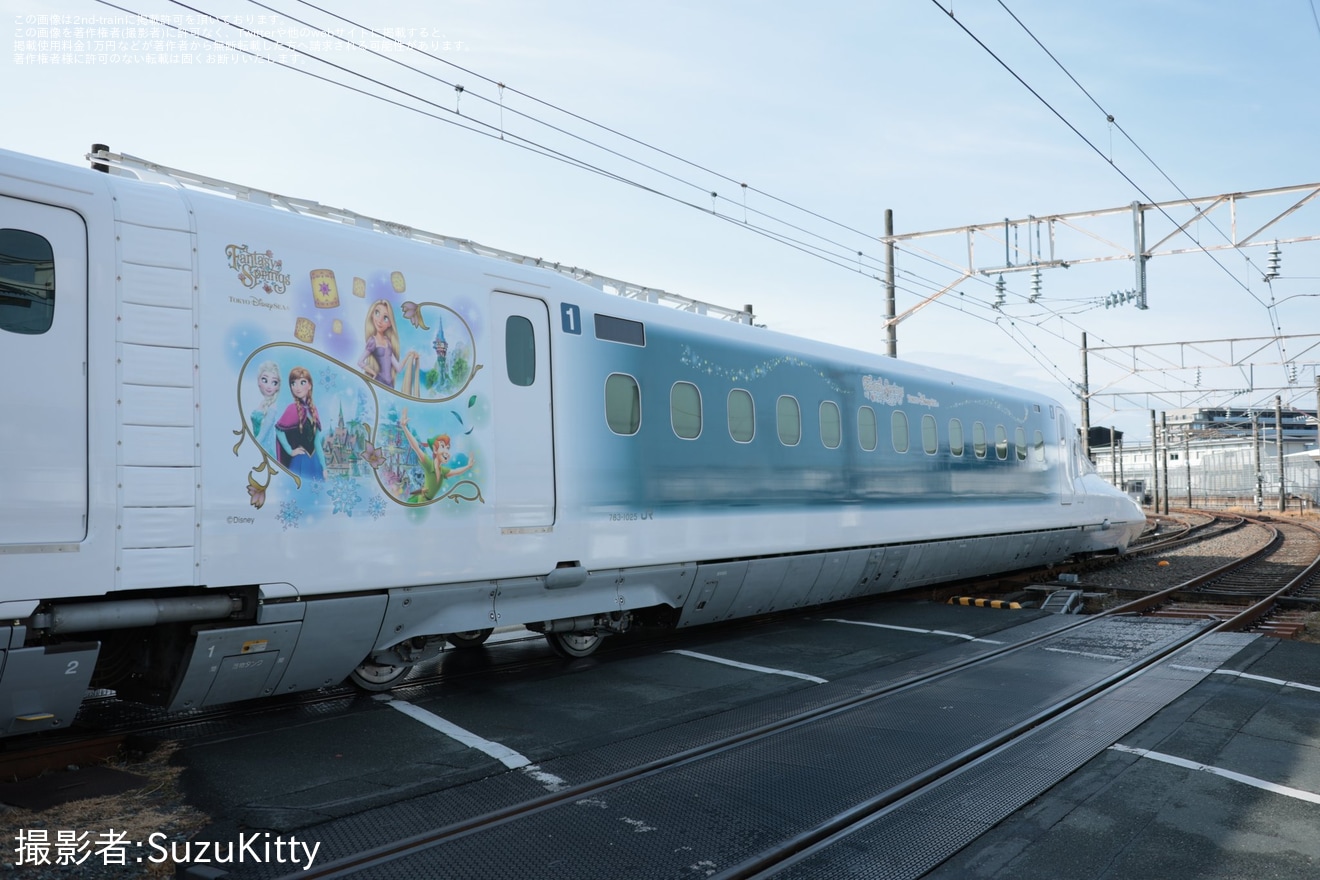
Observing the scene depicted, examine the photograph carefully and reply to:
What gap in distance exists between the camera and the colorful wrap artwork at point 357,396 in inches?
273

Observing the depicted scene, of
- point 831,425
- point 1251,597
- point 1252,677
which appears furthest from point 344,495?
point 1251,597

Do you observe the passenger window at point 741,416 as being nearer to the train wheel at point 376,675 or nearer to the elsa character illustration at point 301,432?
the train wheel at point 376,675

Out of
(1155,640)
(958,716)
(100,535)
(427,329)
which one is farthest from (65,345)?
(1155,640)

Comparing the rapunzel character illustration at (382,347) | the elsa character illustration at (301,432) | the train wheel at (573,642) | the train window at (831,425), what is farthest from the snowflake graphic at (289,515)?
the train window at (831,425)

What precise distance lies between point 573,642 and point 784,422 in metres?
3.62

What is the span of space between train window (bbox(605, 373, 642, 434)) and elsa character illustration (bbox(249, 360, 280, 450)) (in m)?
3.32

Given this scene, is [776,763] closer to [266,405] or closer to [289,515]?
[289,515]

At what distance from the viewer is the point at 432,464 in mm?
7898

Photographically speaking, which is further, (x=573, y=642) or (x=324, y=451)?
(x=573, y=642)

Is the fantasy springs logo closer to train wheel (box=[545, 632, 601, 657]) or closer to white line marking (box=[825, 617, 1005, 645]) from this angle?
train wheel (box=[545, 632, 601, 657])

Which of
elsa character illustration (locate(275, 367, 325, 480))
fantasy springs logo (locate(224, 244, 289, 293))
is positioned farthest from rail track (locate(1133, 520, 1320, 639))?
fantasy springs logo (locate(224, 244, 289, 293))

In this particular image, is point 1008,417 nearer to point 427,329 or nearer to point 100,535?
point 427,329

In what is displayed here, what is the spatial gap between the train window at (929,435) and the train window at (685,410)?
17.9 ft

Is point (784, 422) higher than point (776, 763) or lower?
higher
